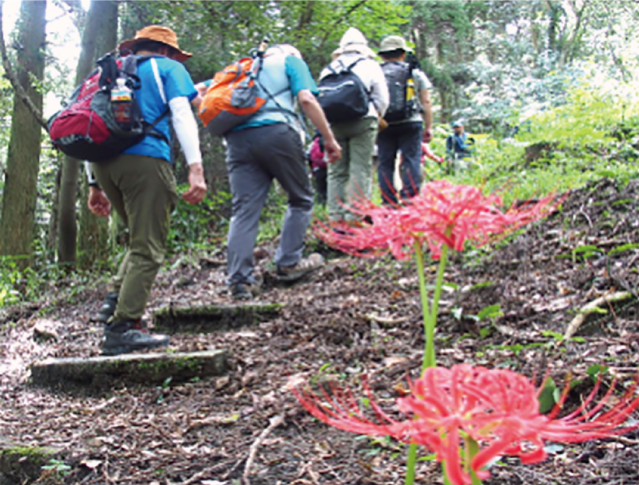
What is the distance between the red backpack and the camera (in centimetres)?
309

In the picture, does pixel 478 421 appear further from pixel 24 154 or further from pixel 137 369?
pixel 24 154

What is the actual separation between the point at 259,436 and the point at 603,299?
1.93m

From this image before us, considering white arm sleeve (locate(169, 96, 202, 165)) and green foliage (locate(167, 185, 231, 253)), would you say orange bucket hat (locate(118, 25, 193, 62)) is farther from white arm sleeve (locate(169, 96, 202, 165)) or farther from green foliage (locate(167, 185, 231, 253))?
green foliage (locate(167, 185, 231, 253))

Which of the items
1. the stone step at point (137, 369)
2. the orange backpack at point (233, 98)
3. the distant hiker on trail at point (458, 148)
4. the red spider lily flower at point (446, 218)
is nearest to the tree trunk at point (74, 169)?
the orange backpack at point (233, 98)

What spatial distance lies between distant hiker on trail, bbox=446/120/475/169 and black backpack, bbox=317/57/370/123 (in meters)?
3.96

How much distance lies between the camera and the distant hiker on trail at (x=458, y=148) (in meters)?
8.93

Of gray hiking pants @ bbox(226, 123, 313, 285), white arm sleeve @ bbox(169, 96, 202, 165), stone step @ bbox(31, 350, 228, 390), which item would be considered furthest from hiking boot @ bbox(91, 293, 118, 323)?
white arm sleeve @ bbox(169, 96, 202, 165)

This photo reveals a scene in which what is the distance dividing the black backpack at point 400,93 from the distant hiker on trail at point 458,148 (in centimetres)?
332

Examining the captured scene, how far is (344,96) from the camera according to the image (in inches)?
201

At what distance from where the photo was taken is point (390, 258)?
5.15 m

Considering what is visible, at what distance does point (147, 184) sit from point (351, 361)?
1654 millimetres

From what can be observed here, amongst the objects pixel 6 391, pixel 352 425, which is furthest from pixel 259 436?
pixel 6 391

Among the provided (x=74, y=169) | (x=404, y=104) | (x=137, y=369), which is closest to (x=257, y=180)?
(x=404, y=104)

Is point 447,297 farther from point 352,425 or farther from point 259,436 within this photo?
point 352,425
